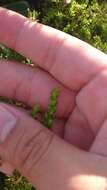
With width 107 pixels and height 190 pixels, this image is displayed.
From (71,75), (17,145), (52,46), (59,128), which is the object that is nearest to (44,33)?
(52,46)

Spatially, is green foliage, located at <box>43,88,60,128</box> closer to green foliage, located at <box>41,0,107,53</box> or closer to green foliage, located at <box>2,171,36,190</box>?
green foliage, located at <box>2,171,36,190</box>

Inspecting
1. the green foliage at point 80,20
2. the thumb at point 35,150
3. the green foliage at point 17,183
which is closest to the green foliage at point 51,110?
the thumb at point 35,150

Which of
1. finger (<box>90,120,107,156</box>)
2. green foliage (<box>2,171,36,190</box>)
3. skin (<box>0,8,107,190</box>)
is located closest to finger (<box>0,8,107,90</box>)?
skin (<box>0,8,107,190</box>)

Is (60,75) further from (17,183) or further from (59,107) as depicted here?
(17,183)

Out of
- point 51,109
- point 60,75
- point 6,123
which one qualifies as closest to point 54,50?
point 60,75

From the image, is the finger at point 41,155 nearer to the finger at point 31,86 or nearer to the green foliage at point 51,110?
the green foliage at point 51,110
